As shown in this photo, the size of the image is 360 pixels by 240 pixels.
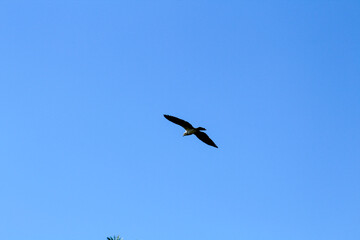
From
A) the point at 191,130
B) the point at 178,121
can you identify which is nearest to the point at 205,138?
the point at 191,130

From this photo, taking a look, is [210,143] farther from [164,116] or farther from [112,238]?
[112,238]

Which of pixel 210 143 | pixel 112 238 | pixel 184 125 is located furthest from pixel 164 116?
pixel 112 238

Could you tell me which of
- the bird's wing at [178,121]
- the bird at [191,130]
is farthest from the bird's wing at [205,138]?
the bird's wing at [178,121]

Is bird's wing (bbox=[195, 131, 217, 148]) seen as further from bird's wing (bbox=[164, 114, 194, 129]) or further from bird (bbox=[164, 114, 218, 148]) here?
bird's wing (bbox=[164, 114, 194, 129])

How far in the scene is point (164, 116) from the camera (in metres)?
18.2

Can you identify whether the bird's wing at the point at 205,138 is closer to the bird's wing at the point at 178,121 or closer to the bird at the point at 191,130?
the bird at the point at 191,130

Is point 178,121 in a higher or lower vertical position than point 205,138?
higher

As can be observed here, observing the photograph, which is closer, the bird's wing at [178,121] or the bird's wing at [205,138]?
the bird's wing at [178,121]

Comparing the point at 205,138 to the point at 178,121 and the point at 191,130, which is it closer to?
the point at 191,130

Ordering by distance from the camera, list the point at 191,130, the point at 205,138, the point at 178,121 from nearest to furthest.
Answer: the point at 178,121 → the point at 191,130 → the point at 205,138

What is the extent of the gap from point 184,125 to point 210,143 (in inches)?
59.4

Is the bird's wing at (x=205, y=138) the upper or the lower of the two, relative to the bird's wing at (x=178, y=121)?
lower

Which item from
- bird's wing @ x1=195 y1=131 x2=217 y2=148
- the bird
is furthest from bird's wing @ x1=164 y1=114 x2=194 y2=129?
bird's wing @ x1=195 y1=131 x2=217 y2=148

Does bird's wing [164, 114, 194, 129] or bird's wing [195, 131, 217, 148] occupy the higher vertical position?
bird's wing [164, 114, 194, 129]
